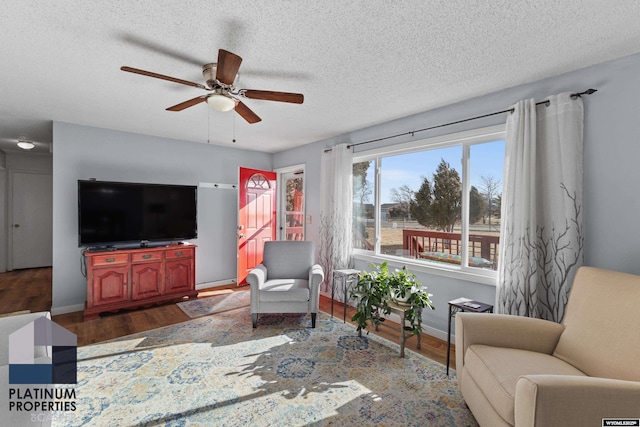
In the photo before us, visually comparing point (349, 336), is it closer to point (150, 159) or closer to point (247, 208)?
point (247, 208)

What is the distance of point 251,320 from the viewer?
3305 mm

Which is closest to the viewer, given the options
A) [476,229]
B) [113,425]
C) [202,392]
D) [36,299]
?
[113,425]

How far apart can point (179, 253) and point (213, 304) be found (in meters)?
0.88

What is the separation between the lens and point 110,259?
3.49m

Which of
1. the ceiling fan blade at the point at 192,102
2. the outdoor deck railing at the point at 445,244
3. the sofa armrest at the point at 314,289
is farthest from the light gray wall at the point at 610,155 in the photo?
the ceiling fan blade at the point at 192,102

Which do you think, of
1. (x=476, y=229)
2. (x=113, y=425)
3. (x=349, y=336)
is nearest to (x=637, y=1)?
(x=476, y=229)

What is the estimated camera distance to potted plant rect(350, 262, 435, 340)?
255cm

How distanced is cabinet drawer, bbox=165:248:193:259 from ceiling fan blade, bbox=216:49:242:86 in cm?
286

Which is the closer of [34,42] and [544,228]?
[34,42]

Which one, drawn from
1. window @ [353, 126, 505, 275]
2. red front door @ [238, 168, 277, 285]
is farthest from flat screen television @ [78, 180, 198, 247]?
window @ [353, 126, 505, 275]

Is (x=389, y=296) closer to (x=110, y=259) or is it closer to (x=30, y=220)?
(x=110, y=259)

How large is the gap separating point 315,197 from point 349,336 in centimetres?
233

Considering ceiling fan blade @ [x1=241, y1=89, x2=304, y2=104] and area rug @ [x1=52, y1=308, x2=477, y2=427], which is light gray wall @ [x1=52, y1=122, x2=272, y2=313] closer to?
area rug @ [x1=52, y1=308, x2=477, y2=427]

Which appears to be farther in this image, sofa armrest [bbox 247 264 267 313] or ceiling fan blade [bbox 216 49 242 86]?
sofa armrest [bbox 247 264 267 313]
